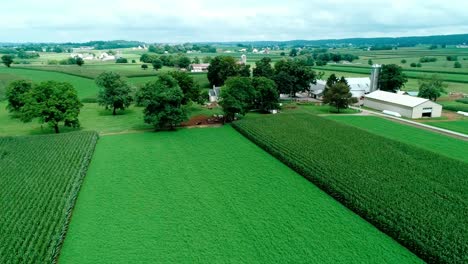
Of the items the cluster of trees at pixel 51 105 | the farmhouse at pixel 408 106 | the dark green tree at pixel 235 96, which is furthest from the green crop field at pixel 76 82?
the farmhouse at pixel 408 106

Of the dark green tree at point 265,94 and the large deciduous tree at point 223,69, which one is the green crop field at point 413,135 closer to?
the dark green tree at point 265,94

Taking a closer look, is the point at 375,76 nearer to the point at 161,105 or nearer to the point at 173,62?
the point at 161,105

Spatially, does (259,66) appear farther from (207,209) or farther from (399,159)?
(207,209)

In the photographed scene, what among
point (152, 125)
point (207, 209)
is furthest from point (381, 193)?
point (152, 125)

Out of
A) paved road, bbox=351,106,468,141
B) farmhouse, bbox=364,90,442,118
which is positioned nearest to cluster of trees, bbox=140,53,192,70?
farmhouse, bbox=364,90,442,118

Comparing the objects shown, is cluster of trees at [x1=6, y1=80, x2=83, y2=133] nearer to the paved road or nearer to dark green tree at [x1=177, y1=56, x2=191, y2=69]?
the paved road

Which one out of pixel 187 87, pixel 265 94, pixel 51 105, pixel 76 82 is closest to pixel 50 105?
pixel 51 105
